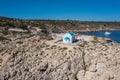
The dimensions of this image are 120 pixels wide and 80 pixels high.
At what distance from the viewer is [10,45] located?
39.3 m

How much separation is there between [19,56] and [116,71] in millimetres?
17518

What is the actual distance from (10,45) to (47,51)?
7712mm

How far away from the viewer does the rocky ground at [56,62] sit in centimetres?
3269

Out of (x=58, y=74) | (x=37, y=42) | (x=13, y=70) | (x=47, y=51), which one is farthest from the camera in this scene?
(x=37, y=42)

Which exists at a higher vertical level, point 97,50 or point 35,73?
point 97,50

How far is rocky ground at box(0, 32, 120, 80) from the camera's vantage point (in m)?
32.7

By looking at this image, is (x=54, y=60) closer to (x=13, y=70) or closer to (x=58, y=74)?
(x=58, y=74)

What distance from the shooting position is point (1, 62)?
33562 mm

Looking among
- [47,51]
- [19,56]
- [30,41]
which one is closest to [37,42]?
[30,41]

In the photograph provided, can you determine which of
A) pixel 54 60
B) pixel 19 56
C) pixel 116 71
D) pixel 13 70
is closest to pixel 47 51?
pixel 54 60

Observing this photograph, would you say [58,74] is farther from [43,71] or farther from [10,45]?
[10,45]

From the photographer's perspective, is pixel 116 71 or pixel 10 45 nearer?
pixel 116 71

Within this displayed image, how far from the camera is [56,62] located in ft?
116

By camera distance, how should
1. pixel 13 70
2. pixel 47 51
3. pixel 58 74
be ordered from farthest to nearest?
1. pixel 47 51
2. pixel 58 74
3. pixel 13 70
